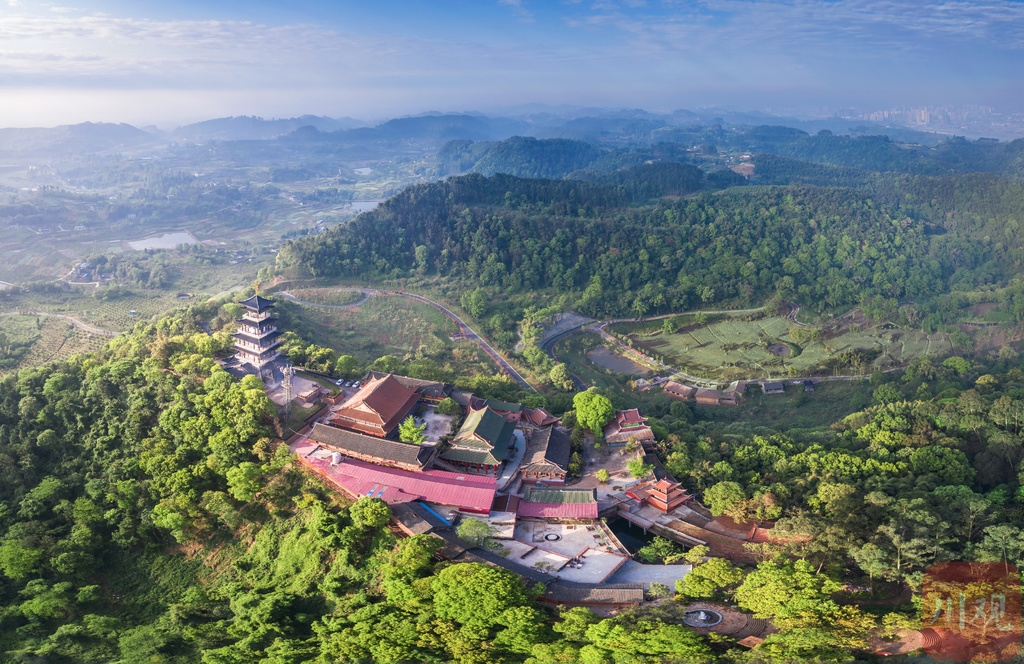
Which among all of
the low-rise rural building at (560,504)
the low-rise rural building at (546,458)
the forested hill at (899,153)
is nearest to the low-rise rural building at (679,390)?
the low-rise rural building at (546,458)

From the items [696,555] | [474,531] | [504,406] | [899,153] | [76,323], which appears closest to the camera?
[474,531]

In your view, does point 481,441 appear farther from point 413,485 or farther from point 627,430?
point 627,430

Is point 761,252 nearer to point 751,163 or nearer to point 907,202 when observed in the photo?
point 907,202

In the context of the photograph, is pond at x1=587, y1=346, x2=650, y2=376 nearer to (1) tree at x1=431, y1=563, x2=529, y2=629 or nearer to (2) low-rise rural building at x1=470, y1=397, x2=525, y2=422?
(2) low-rise rural building at x1=470, y1=397, x2=525, y2=422

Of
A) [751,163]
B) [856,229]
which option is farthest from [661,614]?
[751,163]

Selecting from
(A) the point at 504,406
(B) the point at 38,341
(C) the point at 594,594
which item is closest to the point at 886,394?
(A) the point at 504,406

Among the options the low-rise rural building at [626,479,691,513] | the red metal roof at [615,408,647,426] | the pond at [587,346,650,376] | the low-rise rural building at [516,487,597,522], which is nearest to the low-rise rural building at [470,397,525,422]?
the red metal roof at [615,408,647,426]

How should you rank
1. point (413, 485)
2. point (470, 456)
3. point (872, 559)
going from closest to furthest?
point (872, 559) < point (413, 485) < point (470, 456)

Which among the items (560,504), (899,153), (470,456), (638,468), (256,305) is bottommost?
(560,504)
